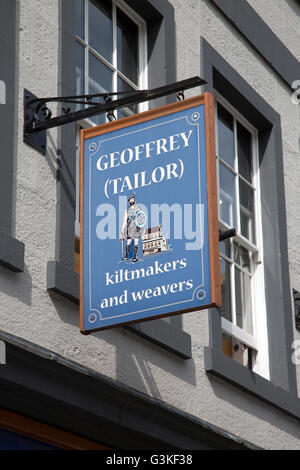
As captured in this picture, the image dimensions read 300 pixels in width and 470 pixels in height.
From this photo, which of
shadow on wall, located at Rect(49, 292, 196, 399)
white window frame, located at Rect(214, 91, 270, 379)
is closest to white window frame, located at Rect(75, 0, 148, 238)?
shadow on wall, located at Rect(49, 292, 196, 399)

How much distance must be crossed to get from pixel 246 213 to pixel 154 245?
13.5 ft

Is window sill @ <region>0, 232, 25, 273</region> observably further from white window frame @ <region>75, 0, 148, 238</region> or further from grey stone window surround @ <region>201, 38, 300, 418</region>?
grey stone window surround @ <region>201, 38, 300, 418</region>

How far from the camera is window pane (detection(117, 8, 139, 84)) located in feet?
32.3

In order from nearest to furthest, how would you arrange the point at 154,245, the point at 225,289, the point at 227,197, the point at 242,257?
1. the point at 154,245
2. the point at 225,289
3. the point at 227,197
4. the point at 242,257

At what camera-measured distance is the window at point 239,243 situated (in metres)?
10.5

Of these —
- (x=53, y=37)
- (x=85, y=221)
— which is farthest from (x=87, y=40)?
(x=85, y=221)

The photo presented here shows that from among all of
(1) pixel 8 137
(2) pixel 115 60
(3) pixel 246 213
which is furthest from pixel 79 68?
(3) pixel 246 213

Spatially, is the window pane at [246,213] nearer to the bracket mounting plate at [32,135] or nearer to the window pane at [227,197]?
the window pane at [227,197]

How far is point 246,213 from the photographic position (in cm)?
1124

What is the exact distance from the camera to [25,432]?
24.5ft

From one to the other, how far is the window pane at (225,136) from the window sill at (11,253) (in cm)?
399

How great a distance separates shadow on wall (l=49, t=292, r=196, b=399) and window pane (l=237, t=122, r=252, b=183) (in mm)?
3101

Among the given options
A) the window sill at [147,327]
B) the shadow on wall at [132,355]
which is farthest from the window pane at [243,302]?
the shadow on wall at [132,355]

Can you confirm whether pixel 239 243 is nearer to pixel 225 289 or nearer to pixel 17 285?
pixel 225 289
